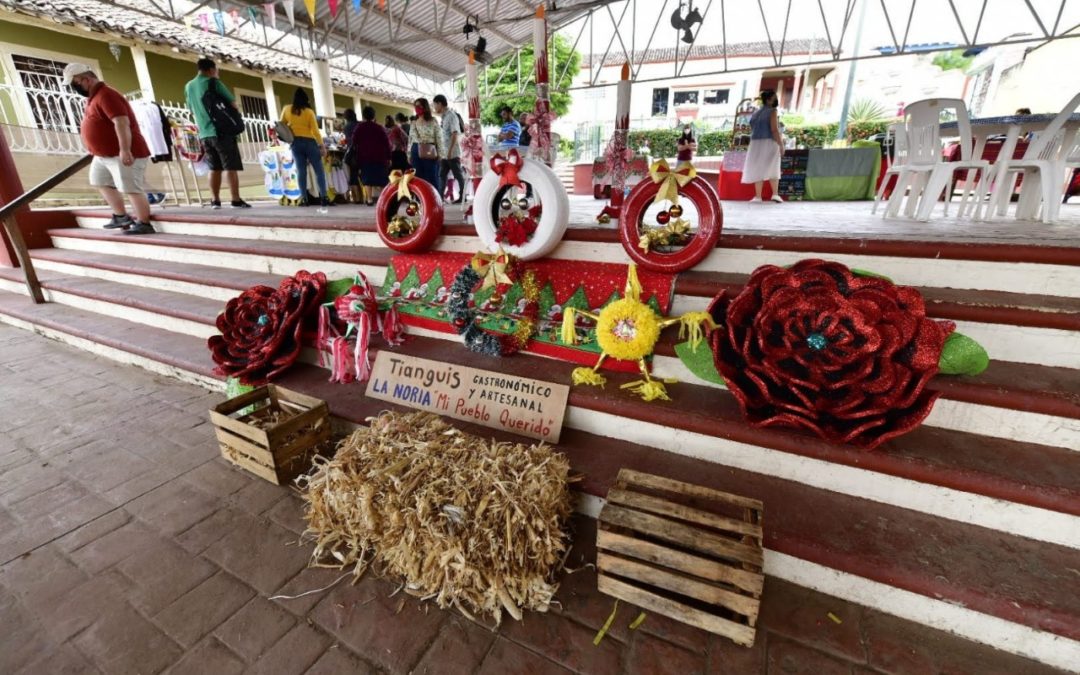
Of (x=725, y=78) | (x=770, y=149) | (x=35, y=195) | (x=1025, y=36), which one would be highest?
(x=725, y=78)

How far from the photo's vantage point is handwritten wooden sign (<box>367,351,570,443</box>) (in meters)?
1.79

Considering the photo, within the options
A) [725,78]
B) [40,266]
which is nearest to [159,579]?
[40,266]

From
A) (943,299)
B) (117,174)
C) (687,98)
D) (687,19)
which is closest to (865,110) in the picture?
(687,98)

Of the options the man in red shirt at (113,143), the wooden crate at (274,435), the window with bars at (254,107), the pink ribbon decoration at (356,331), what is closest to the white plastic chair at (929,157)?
the pink ribbon decoration at (356,331)

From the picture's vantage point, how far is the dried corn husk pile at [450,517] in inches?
50.9

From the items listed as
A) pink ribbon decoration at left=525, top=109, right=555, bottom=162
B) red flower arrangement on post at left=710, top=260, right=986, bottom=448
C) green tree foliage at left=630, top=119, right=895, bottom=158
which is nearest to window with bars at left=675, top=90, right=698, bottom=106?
green tree foliage at left=630, top=119, right=895, bottom=158

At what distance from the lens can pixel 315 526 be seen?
1.58 meters

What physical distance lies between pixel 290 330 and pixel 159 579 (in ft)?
4.06

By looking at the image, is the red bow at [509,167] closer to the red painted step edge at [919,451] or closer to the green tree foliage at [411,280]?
the green tree foliage at [411,280]

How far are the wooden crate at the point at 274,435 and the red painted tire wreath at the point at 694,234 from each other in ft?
5.07

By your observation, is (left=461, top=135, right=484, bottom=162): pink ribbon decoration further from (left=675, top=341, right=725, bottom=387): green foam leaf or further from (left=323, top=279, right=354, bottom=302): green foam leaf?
(left=675, top=341, right=725, bottom=387): green foam leaf

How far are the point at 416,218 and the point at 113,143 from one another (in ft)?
11.3

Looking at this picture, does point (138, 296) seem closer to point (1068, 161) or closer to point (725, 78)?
point (1068, 161)

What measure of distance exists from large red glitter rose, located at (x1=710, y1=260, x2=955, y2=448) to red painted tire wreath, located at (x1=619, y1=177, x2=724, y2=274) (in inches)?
18.1
